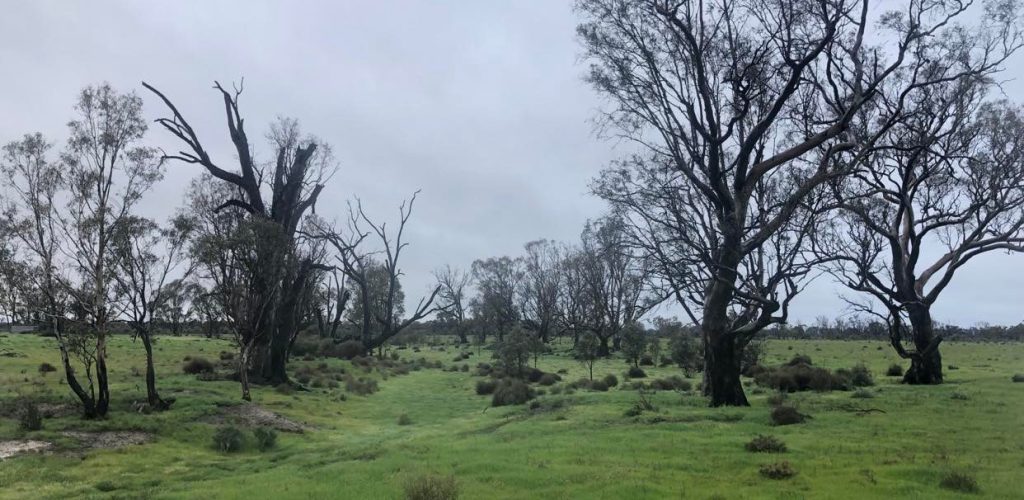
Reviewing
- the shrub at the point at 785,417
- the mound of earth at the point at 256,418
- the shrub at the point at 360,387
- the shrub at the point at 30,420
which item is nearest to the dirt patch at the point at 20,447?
the shrub at the point at 30,420

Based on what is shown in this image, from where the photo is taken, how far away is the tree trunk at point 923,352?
93.3 feet

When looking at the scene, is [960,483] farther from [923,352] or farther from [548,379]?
[548,379]

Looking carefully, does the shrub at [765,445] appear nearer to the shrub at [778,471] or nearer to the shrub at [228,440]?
the shrub at [778,471]

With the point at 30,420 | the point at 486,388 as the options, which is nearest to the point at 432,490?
the point at 30,420

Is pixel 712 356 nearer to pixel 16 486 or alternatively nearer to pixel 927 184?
pixel 927 184

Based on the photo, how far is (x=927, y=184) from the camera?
30.2 meters

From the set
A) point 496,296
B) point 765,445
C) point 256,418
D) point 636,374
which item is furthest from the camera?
point 496,296

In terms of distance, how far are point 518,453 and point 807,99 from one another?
63.5ft

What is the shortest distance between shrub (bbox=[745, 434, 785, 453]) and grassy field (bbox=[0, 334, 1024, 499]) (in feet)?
0.73

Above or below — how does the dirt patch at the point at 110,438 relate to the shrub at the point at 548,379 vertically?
below

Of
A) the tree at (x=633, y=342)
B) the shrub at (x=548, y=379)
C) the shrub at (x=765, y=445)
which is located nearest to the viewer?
the shrub at (x=765, y=445)

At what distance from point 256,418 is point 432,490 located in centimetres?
1722

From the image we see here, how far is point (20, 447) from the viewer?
18094 millimetres

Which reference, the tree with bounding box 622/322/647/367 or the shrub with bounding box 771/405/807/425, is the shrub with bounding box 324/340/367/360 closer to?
the tree with bounding box 622/322/647/367
